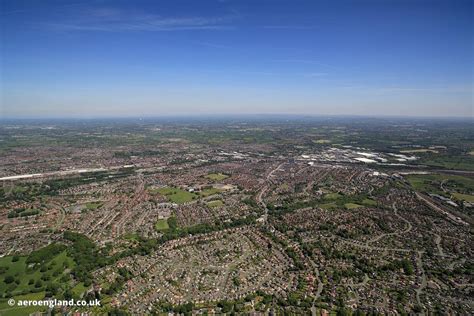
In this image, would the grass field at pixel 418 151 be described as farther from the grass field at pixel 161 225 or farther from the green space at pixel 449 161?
the grass field at pixel 161 225

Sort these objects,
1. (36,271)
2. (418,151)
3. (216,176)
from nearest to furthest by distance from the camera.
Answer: (36,271) < (216,176) < (418,151)

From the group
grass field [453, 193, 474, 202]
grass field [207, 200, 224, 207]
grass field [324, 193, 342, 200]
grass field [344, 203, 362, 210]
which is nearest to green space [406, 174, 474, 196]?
grass field [453, 193, 474, 202]

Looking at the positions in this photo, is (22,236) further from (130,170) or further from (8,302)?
(130,170)

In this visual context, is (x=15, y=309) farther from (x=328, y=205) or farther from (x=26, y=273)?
(x=328, y=205)

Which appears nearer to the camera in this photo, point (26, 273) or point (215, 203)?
point (26, 273)

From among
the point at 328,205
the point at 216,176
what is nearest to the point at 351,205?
the point at 328,205

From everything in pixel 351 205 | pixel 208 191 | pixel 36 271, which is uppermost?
pixel 208 191
